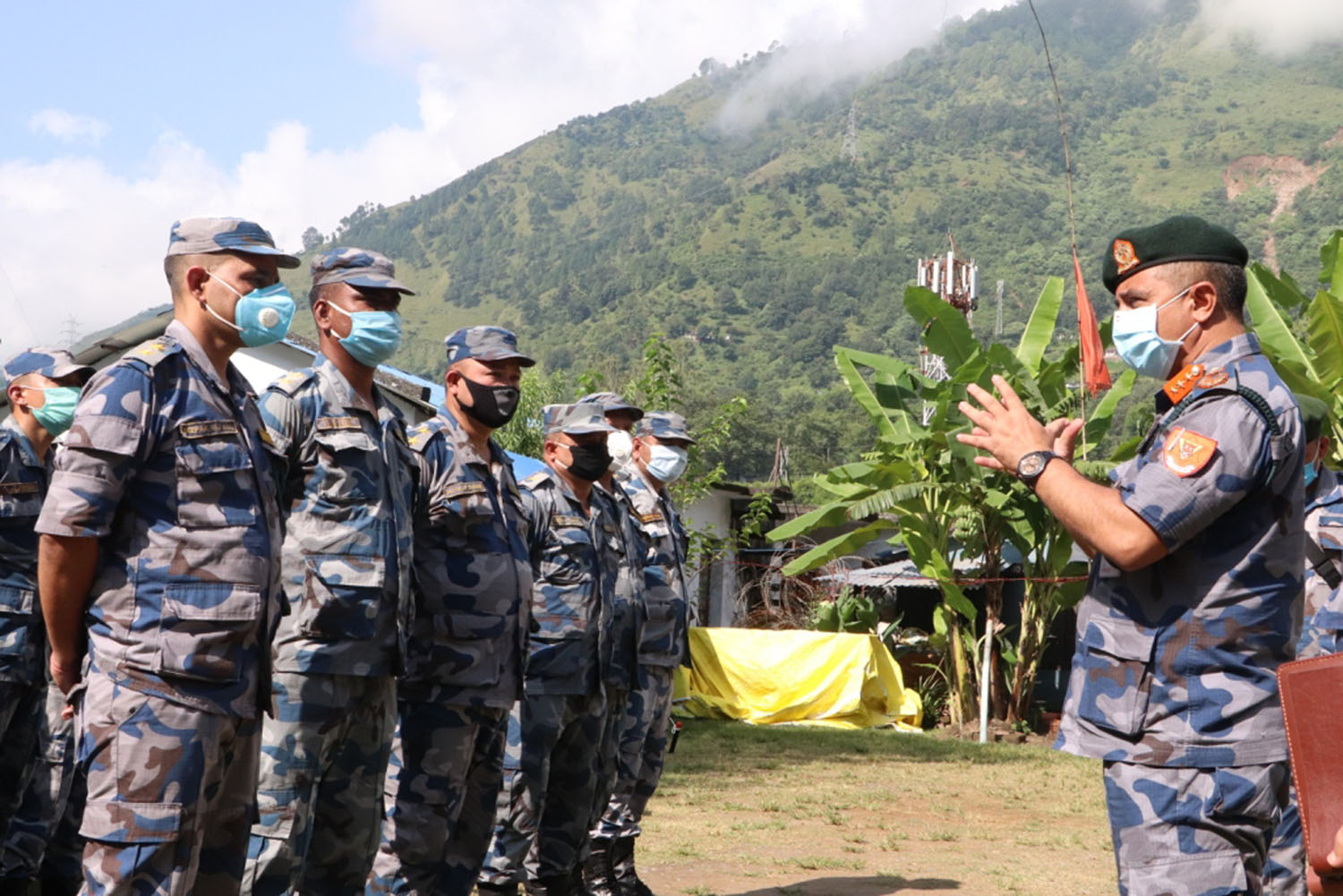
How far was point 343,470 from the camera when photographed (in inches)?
160

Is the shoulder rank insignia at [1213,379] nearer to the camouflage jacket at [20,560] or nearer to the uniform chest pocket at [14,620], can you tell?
the camouflage jacket at [20,560]

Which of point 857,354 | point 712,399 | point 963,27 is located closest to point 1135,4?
point 963,27

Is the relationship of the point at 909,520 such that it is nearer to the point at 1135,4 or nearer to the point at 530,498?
the point at 530,498

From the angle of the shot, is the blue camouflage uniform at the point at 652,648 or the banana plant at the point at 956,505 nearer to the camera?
the blue camouflage uniform at the point at 652,648

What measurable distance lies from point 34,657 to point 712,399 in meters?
51.6

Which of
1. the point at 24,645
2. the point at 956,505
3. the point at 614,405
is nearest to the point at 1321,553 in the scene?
the point at 614,405

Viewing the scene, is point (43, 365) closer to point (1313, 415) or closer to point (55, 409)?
point (55, 409)

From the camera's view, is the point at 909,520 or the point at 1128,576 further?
the point at 909,520

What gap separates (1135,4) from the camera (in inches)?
7392

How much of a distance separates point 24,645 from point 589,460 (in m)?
2.36

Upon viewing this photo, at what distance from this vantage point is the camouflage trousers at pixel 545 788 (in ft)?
17.2

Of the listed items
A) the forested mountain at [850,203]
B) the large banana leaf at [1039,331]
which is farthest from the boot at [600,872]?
the forested mountain at [850,203]

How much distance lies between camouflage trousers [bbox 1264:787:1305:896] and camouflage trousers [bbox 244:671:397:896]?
2.92 m

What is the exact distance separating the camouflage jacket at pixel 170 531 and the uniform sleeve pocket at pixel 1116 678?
→ 2009 millimetres
